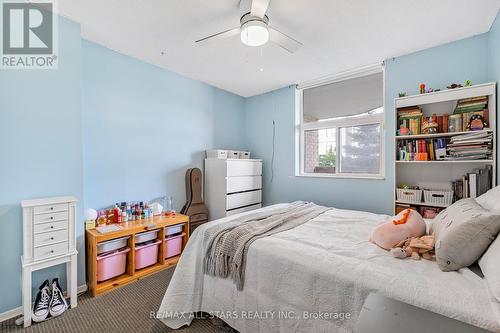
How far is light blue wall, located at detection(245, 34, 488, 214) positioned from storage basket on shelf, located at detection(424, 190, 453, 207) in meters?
0.41

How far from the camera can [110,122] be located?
8.24ft

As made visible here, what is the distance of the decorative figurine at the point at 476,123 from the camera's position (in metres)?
2.03

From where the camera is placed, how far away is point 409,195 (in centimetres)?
243

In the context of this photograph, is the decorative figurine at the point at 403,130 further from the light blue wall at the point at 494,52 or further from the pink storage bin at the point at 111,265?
the pink storage bin at the point at 111,265

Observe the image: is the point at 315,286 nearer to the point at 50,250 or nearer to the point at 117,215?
the point at 50,250

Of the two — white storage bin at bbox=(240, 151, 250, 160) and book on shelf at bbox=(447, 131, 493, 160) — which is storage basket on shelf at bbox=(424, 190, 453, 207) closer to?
book on shelf at bbox=(447, 131, 493, 160)

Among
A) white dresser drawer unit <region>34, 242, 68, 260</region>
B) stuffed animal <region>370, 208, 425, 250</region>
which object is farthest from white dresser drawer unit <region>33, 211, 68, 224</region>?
stuffed animal <region>370, 208, 425, 250</region>

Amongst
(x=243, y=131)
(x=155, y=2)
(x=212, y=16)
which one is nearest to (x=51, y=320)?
(x=155, y=2)

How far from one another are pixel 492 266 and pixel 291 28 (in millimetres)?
2156

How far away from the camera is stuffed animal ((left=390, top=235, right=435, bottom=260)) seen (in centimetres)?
127

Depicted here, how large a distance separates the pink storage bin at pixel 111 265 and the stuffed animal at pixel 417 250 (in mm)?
2387

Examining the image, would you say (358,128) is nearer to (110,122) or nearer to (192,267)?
(192,267)

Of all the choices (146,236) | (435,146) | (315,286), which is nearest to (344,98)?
(435,146)

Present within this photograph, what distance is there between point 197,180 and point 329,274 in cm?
248
